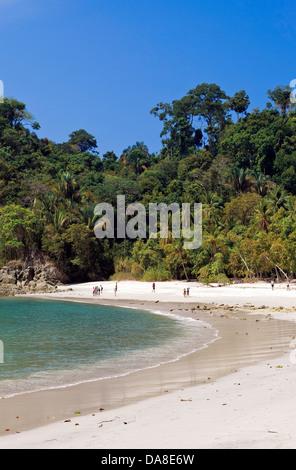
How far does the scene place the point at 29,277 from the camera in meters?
47.7

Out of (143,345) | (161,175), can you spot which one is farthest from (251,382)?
(161,175)

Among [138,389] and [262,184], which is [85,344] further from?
[262,184]

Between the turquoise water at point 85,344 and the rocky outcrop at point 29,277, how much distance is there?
62.2 ft

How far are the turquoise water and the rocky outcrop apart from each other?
1897cm

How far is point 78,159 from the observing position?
77.9 m

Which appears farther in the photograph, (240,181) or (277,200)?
(240,181)

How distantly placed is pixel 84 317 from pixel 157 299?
381 inches

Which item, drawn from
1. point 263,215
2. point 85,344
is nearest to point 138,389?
point 85,344

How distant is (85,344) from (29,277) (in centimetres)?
3326

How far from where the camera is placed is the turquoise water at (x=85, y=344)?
431 inches

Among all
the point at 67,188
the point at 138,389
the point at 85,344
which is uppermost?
the point at 67,188

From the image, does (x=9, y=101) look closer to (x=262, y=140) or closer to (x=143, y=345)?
(x=262, y=140)

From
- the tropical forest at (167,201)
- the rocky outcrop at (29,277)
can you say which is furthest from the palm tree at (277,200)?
the rocky outcrop at (29,277)

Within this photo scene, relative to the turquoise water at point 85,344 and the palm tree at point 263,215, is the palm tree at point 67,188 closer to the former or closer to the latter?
the palm tree at point 263,215
